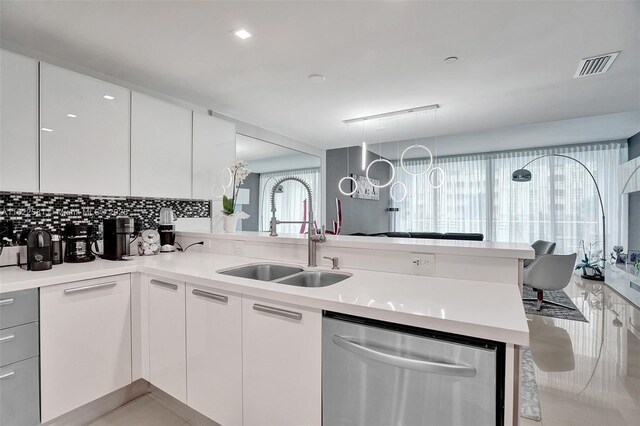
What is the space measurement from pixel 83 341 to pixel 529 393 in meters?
2.82

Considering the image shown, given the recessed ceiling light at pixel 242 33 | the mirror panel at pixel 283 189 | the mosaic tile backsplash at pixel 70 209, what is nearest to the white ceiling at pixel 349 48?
the recessed ceiling light at pixel 242 33

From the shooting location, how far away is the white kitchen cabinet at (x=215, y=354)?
4.86ft

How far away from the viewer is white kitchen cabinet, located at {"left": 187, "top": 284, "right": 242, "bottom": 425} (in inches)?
58.3

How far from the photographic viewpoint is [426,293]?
128 centimetres

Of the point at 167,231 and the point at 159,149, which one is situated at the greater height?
the point at 159,149

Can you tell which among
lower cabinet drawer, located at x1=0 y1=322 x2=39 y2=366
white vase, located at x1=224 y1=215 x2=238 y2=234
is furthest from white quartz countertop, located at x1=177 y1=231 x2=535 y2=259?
lower cabinet drawer, located at x1=0 y1=322 x2=39 y2=366

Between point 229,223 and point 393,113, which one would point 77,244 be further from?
point 393,113

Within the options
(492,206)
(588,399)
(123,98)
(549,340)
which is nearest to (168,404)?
(123,98)

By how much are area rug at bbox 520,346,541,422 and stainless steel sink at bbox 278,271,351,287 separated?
1.15 meters

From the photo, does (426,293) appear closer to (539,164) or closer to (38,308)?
(38,308)

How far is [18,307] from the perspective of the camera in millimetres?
1506

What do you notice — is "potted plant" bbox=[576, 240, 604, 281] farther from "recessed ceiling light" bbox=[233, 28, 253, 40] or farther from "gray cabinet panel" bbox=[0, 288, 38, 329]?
"gray cabinet panel" bbox=[0, 288, 38, 329]

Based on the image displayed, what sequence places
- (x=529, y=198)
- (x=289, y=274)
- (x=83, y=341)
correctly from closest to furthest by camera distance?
(x=83, y=341) → (x=289, y=274) → (x=529, y=198)

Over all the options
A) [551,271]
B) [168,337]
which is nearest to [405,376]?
[168,337]
